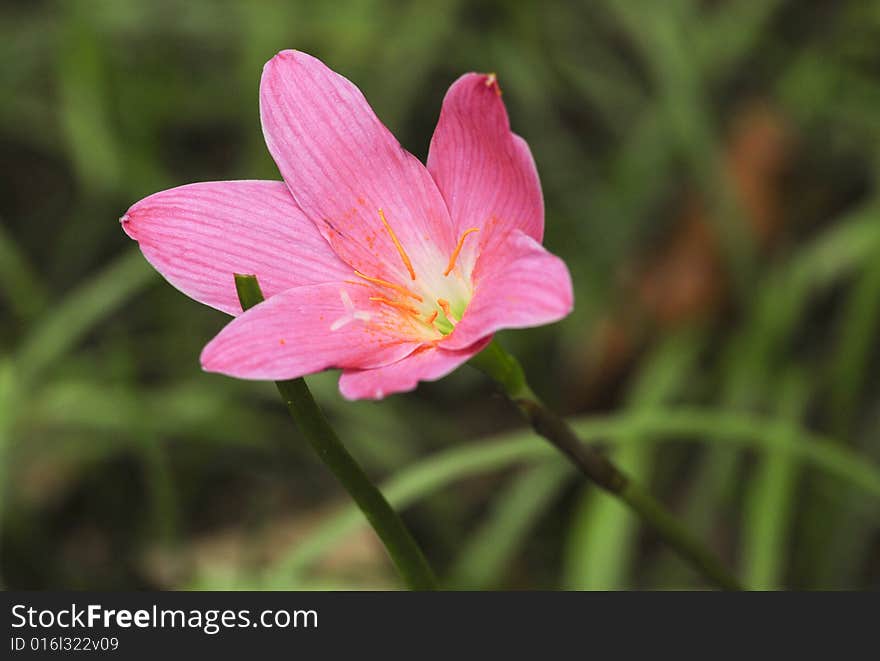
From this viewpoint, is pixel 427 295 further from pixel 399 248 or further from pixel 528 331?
pixel 528 331

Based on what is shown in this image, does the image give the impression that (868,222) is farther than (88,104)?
No

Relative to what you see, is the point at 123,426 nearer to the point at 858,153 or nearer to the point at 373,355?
the point at 373,355

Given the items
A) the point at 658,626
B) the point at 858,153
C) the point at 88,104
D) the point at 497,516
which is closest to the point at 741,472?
the point at 497,516

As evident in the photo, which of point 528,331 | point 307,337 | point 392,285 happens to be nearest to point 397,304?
point 392,285

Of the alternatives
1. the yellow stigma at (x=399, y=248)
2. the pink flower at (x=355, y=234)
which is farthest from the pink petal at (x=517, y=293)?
the yellow stigma at (x=399, y=248)

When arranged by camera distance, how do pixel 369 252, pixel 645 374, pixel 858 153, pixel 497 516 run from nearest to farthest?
pixel 369 252
pixel 497 516
pixel 645 374
pixel 858 153

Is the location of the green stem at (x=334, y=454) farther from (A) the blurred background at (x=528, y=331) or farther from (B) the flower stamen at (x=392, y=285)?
(A) the blurred background at (x=528, y=331)
